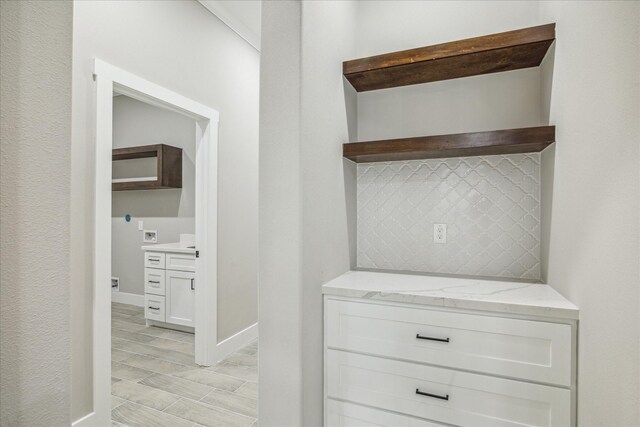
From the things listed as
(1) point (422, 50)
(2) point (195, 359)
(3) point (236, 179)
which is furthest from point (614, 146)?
(2) point (195, 359)

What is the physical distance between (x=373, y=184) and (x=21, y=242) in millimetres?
1741

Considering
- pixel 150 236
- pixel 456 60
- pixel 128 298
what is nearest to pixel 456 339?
pixel 456 60

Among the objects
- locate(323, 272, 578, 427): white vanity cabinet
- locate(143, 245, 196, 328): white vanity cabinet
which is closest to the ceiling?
locate(143, 245, 196, 328): white vanity cabinet

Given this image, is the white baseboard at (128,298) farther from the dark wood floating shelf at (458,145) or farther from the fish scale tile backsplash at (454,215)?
the dark wood floating shelf at (458,145)

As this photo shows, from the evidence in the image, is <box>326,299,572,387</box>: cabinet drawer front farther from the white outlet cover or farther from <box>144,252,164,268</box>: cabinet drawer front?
the white outlet cover

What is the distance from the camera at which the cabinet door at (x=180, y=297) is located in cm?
349

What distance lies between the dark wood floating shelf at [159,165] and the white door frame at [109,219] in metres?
1.46

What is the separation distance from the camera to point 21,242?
1.70 feet

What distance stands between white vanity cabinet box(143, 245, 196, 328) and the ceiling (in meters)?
2.25

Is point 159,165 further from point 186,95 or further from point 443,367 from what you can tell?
point 443,367

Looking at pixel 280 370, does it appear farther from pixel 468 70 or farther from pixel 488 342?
pixel 468 70

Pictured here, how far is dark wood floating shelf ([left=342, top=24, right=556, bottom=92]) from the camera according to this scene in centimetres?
150

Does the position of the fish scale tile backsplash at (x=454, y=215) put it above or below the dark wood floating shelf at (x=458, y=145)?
below

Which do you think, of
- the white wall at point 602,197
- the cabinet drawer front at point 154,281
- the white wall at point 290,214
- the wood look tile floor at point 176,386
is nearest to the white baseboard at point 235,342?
the wood look tile floor at point 176,386
